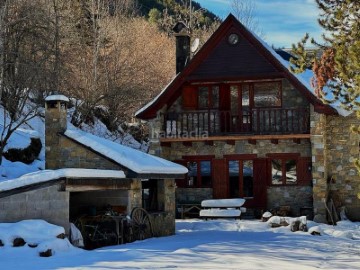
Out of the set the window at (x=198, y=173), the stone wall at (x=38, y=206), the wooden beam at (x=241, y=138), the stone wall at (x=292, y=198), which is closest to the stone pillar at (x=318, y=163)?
the wooden beam at (x=241, y=138)

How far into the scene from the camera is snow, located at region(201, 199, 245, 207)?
23.2m

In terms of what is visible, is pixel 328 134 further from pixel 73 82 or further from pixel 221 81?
pixel 73 82

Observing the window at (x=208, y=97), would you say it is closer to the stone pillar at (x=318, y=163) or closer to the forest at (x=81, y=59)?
the stone pillar at (x=318, y=163)

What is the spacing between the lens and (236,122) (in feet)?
80.2

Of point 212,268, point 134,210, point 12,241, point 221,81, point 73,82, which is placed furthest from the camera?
point 73,82

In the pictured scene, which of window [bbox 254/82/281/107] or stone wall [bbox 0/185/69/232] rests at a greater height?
window [bbox 254/82/281/107]

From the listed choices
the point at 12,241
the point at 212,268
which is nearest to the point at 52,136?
the point at 12,241

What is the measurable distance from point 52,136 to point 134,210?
3.01m

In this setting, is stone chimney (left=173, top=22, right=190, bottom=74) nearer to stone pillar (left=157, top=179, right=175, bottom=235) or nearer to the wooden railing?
the wooden railing

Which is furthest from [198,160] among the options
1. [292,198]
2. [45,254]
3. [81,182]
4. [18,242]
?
[45,254]

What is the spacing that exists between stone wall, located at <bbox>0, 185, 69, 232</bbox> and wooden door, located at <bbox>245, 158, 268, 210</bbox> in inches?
458

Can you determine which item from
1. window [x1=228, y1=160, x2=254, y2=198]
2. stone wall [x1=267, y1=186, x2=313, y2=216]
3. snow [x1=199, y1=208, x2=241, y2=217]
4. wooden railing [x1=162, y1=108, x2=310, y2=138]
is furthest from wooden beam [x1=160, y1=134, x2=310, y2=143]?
snow [x1=199, y1=208, x2=241, y2=217]

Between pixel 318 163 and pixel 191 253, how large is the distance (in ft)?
37.0

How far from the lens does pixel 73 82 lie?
101 ft
